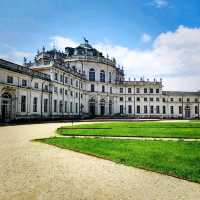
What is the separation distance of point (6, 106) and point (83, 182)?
112ft

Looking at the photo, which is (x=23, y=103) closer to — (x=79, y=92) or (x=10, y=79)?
(x=10, y=79)

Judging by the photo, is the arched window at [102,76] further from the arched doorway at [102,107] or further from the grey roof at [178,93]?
the grey roof at [178,93]

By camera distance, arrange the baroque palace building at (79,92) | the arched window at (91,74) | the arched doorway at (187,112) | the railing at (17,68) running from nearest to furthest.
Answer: the railing at (17,68) → the baroque palace building at (79,92) → the arched window at (91,74) → the arched doorway at (187,112)

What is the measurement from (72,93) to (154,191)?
57.0 m

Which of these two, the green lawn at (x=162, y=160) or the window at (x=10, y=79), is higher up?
the window at (x=10, y=79)

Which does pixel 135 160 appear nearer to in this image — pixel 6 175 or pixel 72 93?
pixel 6 175

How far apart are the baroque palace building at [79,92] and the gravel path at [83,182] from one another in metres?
30.2

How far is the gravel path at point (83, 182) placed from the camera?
18.9ft

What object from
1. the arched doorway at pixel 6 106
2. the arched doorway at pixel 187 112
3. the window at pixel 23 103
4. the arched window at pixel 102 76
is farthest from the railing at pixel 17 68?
the arched doorway at pixel 187 112

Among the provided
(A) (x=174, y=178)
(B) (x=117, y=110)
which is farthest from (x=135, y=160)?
(B) (x=117, y=110)

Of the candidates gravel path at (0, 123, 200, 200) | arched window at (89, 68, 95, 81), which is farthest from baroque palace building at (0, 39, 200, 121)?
gravel path at (0, 123, 200, 200)

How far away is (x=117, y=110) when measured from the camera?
81750mm

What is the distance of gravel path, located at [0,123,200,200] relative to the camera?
5762mm

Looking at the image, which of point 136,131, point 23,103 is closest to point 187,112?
point 23,103
